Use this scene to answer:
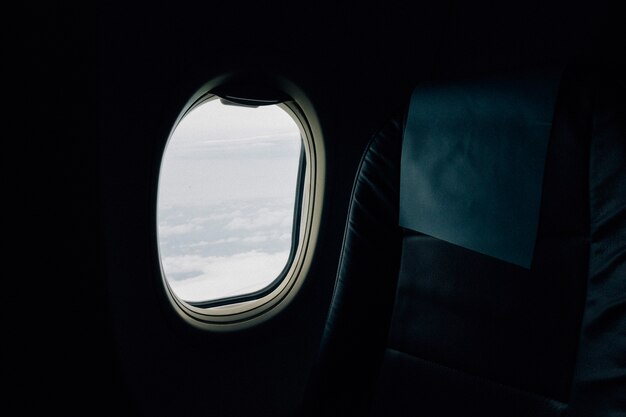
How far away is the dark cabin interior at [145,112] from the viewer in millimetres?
1074

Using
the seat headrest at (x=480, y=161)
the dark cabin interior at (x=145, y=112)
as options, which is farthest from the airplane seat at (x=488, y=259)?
the dark cabin interior at (x=145, y=112)

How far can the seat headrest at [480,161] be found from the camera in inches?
24.7

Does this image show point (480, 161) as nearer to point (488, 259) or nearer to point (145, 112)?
point (488, 259)

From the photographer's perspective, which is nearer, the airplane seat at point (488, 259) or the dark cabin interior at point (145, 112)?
the airplane seat at point (488, 259)

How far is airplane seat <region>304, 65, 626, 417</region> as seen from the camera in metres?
0.60

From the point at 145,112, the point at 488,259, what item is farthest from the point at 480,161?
the point at 145,112

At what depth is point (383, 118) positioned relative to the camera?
1570mm

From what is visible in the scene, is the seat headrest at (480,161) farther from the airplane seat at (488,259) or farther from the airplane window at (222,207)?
the airplane window at (222,207)

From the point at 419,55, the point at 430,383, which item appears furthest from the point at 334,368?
the point at 419,55

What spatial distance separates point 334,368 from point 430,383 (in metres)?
0.17

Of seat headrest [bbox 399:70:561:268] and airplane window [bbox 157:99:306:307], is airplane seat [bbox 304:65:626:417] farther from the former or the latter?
airplane window [bbox 157:99:306:307]

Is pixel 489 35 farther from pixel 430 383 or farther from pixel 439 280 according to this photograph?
pixel 430 383

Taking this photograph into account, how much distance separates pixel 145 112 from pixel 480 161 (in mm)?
840

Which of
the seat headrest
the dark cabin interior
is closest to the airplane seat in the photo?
the seat headrest
